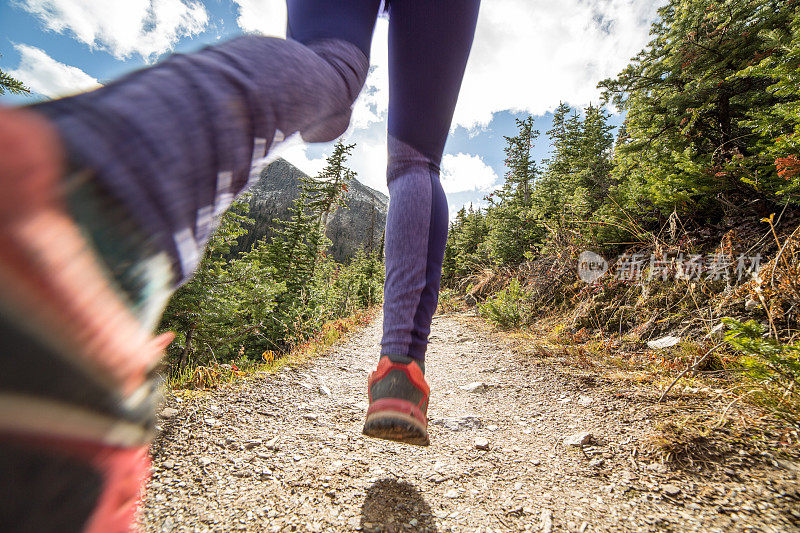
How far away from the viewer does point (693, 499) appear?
0.92 m

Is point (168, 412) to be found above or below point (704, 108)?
below

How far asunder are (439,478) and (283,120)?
41.2 inches

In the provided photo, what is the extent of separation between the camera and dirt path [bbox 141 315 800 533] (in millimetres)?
834

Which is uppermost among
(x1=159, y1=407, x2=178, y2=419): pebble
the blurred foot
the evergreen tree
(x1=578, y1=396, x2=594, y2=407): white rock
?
→ the evergreen tree

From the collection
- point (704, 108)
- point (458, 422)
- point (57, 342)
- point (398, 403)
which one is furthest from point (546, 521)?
point (704, 108)

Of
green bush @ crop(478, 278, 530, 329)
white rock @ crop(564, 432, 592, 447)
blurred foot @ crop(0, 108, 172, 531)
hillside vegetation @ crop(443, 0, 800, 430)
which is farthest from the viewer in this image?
green bush @ crop(478, 278, 530, 329)

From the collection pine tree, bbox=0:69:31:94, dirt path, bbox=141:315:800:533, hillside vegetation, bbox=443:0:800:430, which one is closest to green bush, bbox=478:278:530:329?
hillside vegetation, bbox=443:0:800:430

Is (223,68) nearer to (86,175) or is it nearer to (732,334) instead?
(86,175)

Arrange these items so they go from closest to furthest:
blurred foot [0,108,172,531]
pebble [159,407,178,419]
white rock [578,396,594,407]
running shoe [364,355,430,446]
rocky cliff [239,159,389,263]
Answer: blurred foot [0,108,172,531] → running shoe [364,355,430,446] → pebble [159,407,178,419] → white rock [578,396,594,407] → rocky cliff [239,159,389,263]

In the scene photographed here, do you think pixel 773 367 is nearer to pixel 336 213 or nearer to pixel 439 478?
pixel 439 478

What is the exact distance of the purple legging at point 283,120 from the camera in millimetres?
276

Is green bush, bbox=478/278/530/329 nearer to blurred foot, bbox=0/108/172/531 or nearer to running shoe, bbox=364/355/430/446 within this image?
running shoe, bbox=364/355/430/446

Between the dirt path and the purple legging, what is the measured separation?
0.43 m

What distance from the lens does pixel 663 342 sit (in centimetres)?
276
